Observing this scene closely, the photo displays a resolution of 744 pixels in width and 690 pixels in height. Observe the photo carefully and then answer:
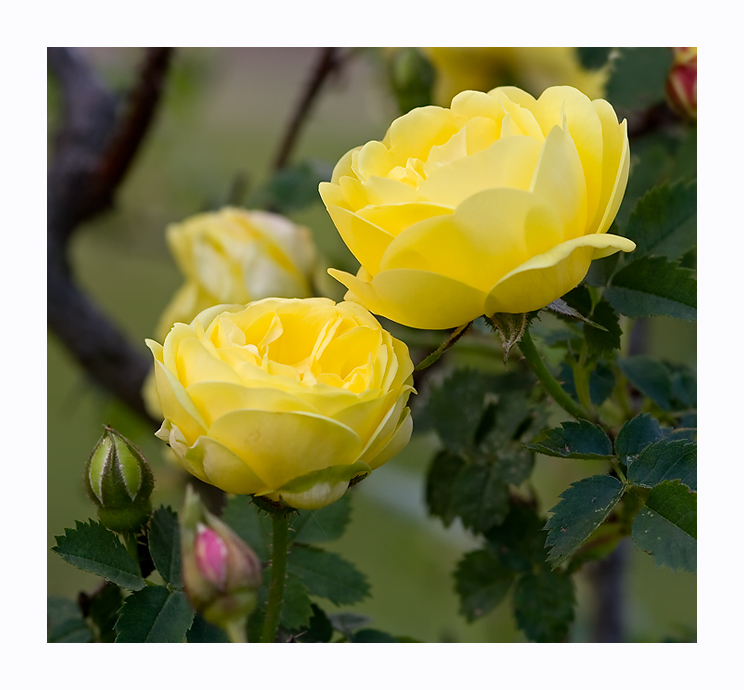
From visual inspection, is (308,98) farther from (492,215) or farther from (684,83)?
(492,215)

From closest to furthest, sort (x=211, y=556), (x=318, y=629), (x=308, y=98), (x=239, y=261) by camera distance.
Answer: (x=211, y=556)
(x=318, y=629)
(x=239, y=261)
(x=308, y=98)

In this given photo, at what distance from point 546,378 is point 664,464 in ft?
0.17

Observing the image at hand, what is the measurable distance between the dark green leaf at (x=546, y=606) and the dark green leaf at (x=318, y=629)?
97 millimetres

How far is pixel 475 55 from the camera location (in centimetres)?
49

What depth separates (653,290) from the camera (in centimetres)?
29

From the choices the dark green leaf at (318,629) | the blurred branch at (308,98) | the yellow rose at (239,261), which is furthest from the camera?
the blurred branch at (308,98)

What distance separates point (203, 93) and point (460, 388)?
0.60m

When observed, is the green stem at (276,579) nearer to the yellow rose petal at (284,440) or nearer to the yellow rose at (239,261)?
the yellow rose petal at (284,440)

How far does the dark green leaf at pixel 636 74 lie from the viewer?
0.40 m

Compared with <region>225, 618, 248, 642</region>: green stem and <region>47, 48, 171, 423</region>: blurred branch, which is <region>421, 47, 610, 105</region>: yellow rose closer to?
<region>47, 48, 171, 423</region>: blurred branch

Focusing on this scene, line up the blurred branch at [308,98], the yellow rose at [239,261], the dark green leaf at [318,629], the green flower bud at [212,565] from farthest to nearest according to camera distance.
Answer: the blurred branch at [308,98] → the yellow rose at [239,261] → the dark green leaf at [318,629] → the green flower bud at [212,565]

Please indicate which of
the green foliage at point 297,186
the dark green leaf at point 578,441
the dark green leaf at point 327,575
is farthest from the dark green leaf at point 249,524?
the green foliage at point 297,186

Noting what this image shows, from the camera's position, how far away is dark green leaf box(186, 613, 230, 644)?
0.28 metres

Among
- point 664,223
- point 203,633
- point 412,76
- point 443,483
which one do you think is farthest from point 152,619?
point 412,76
